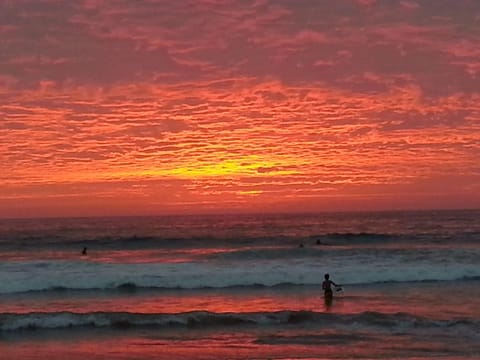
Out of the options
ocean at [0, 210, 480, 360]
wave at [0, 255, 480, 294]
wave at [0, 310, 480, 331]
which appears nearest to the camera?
ocean at [0, 210, 480, 360]

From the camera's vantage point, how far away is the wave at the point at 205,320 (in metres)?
18.0

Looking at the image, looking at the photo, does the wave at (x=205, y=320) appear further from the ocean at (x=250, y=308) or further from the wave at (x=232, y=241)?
the wave at (x=232, y=241)

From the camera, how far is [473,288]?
25.8 m

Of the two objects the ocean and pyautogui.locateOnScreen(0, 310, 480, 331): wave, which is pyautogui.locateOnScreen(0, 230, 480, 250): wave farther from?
pyautogui.locateOnScreen(0, 310, 480, 331): wave

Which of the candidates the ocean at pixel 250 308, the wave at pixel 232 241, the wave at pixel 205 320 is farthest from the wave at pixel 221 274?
the wave at pixel 232 241

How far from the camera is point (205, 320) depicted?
733 inches

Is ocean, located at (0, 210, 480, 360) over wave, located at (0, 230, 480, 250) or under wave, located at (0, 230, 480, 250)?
under

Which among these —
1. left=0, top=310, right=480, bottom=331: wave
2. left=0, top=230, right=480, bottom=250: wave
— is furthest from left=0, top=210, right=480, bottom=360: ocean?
left=0, top=230, right=480, bottom=250: wave

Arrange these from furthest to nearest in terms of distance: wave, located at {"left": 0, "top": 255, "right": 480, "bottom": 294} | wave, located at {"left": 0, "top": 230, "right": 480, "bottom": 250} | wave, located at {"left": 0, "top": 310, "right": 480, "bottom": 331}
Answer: wave, located at {"left": 0, "top": 230, "right": 480, "bottom": 250} → wave, located at {"left": 0, "top": 255, "right": 480, "bottom": 294} → wave, located at {"left": 0, "top": 310, "right": 480, "bottom": 331}

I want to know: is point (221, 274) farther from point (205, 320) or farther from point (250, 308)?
point (205, 320)

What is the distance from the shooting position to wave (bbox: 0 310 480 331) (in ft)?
59.2

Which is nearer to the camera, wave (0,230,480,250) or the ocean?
the ocean

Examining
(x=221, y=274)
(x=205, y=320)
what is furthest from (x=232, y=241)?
(x=205, y=320)

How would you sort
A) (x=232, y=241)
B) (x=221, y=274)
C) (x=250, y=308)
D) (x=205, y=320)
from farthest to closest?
(x=232, y=241), (x=221, y=274), (x=250, y=308), (x=205, y=320)
